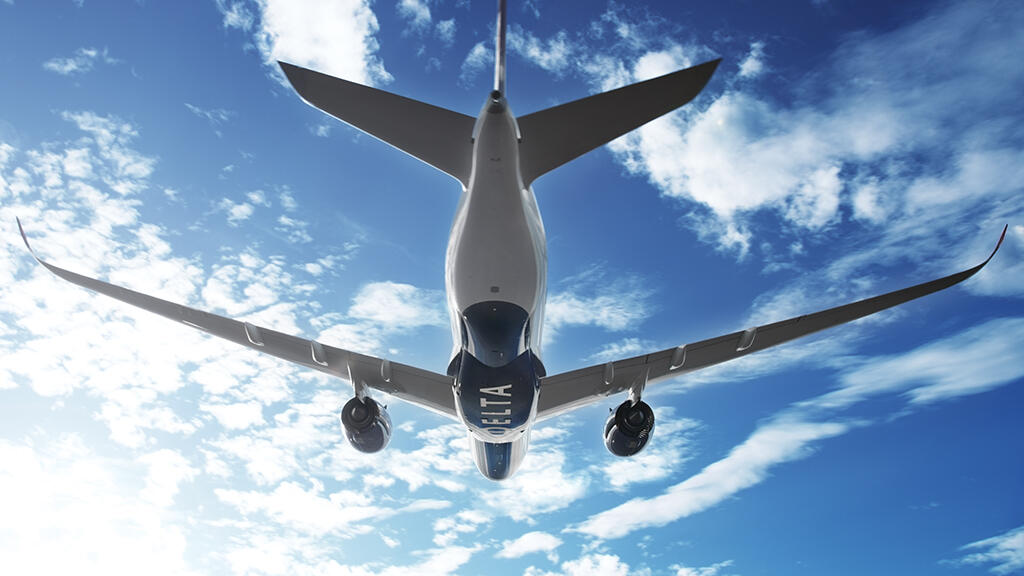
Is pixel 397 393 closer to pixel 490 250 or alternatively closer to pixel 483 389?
pixel 483 389

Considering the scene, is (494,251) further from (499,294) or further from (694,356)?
(694,356)

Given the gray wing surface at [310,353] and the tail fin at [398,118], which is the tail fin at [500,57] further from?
the gray wing surface at [310,353]

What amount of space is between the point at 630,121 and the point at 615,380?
5690 mm

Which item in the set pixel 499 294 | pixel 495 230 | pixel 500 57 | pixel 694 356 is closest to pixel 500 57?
pixel 500 57

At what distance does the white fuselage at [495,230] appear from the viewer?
8.38 meters

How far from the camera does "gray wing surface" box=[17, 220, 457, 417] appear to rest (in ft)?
36.5

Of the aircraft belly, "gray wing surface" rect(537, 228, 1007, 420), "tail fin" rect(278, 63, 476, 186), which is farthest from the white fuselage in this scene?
"gray wing surface" rect(537, 228, 1007, 420)

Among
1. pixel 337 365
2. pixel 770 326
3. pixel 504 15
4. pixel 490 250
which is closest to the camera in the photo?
pixel 490 250

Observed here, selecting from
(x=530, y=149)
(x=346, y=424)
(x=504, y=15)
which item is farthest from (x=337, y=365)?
(x=504, y=15)

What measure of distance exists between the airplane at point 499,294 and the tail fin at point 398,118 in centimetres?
2

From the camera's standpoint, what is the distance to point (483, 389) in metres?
10.2

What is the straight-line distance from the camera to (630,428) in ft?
36.8

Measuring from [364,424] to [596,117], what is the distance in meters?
7.19

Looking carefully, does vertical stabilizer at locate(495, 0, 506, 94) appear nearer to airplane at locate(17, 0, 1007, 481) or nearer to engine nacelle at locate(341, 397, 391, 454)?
airplane at locate(17, 0, 1007, 481)
